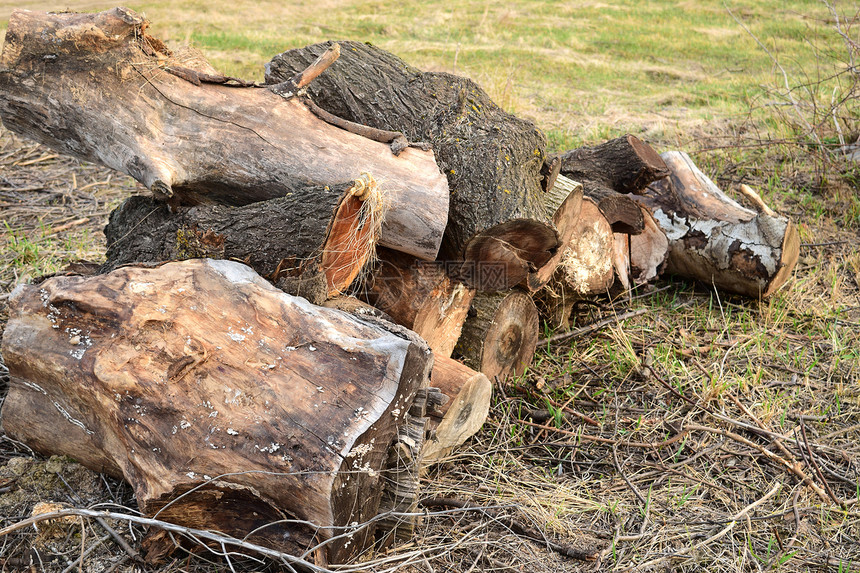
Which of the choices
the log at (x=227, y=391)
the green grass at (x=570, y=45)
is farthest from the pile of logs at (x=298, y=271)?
the green grass at (x=570, y=45)

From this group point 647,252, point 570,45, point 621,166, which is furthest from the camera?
point 570,45

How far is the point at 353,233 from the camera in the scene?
271 centimetres

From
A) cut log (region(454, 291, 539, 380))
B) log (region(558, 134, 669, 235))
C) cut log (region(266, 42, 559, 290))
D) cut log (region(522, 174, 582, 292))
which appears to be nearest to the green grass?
log (region(558, 134, 669, 235))

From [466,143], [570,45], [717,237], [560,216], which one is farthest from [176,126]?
[570,45]

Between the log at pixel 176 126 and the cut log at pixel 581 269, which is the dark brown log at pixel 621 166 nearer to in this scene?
the cut log at pixel 581 269

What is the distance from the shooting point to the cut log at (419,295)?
3131 millimetres

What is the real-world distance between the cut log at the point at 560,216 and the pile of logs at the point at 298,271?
2 cm

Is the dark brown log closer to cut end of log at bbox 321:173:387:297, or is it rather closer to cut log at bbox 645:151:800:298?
Result: cut log at bbox 645:151:800:298

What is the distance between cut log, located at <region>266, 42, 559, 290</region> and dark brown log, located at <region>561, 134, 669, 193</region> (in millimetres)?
804

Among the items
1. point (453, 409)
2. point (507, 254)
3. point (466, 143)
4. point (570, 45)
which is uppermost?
point (466, 143)

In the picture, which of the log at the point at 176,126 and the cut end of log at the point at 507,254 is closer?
the log at the point at 176,126

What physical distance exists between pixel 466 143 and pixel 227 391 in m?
1.66

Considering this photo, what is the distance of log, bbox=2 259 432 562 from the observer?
7.09ft

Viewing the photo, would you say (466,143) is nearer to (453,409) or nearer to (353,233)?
(353,233)
